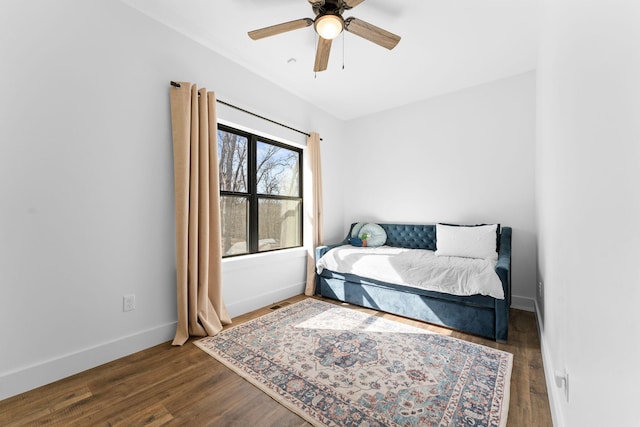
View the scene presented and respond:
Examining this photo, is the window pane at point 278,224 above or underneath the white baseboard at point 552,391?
above

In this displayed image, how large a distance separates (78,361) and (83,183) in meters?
1.23

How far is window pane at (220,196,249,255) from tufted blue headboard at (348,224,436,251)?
2055 mm

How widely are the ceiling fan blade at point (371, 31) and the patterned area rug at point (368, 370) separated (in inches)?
93.3

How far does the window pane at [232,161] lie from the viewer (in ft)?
9.66

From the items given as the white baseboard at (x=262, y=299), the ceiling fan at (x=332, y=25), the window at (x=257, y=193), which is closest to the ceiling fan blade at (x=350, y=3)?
the ceiling fan at (x=332, y=25)

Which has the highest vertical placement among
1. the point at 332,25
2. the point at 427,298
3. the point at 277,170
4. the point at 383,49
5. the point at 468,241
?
the point at 383,49

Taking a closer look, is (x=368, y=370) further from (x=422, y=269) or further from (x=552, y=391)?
(x=422, y=269)

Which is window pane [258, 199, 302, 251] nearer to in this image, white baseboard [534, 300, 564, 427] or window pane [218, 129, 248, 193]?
window pane [218, 129, 248, 193]

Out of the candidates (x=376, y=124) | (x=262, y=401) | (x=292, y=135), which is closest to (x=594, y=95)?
(x=262, y=401)

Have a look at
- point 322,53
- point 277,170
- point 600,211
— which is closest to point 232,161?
point 277,170

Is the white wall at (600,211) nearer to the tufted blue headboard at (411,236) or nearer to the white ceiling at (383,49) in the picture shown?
the white ceiling at (383,49)

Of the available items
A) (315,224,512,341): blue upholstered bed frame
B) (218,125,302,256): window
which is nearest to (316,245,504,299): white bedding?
(315,224,512,341): blue upholstered bed frame

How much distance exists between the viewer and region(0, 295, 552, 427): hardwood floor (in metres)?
1.46

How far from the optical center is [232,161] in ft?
9.99
